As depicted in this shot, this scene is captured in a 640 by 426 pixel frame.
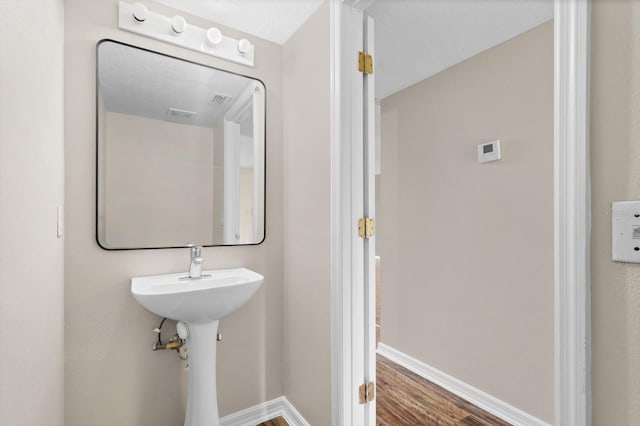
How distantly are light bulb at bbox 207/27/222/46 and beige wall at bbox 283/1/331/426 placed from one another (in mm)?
425

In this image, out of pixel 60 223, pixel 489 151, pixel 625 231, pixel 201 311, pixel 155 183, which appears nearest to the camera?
pixel 625 231

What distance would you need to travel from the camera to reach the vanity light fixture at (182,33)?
59.9 inches

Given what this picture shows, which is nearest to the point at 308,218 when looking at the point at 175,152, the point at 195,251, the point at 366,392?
the point at 195,251

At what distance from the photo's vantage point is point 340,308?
146 cm

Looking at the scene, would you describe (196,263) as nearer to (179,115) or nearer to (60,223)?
(60,223)

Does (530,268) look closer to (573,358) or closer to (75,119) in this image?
(573,358)

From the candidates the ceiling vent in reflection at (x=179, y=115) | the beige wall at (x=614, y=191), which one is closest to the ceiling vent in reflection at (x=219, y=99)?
the ceiling vent in reflection at (x=179, y=115)

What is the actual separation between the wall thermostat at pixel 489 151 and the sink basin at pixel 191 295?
5.34 ft

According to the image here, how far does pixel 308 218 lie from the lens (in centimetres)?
173

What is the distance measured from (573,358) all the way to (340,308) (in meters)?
0.90

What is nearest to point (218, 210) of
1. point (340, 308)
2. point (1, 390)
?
point (340, 308)

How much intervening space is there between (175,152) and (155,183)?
7.7 inches

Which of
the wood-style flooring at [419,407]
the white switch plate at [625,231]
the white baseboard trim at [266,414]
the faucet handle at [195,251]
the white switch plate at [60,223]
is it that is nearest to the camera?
the white switch plate at [625,231]

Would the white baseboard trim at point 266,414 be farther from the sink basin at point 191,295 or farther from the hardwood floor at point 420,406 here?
the sink basin at point 191,295
